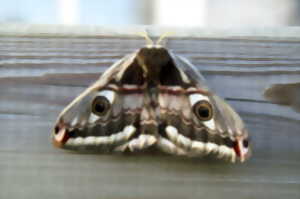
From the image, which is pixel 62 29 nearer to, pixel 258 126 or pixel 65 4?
pixel 258 126

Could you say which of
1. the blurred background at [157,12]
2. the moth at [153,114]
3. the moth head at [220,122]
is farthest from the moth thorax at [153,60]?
the blurred background at [157,12]

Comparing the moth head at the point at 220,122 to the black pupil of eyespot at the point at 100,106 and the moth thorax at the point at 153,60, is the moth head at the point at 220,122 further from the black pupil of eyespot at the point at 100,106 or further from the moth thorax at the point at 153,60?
the black pupil of eyespot at the point at 100,106

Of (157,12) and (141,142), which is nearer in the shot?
(141,142)

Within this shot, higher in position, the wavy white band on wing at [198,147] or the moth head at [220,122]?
the moth head at [220,122]

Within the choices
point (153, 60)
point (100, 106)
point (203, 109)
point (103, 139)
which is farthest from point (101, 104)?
point (203, 109)

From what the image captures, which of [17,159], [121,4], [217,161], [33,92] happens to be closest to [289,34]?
[217,161]

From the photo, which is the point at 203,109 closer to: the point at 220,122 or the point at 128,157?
the point at 220,122

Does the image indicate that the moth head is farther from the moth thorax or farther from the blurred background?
the blurred background
